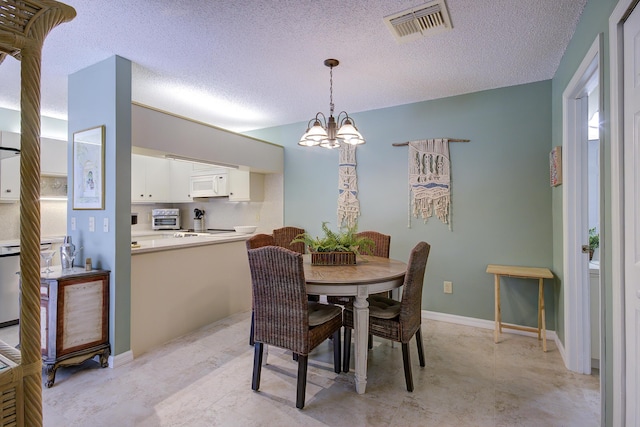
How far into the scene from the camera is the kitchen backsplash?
3812 millimetres

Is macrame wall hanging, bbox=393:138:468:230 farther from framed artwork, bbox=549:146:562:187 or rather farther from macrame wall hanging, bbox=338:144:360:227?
framed artwork, bbox=549:146:562:187

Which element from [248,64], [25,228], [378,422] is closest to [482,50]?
[248,64]

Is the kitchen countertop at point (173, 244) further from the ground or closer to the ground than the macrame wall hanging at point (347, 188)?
closer to the ground

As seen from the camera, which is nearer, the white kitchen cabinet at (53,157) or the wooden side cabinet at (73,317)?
the wooden side cabinet at (73,317)

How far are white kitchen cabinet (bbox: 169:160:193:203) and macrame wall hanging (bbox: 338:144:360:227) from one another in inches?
93.4

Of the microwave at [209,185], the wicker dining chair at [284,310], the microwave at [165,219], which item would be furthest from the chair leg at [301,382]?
the microwave at [165,219]

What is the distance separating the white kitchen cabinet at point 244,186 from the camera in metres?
4.43

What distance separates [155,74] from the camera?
9.52 feet

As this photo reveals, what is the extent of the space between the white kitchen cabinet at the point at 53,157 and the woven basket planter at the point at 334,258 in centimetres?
345

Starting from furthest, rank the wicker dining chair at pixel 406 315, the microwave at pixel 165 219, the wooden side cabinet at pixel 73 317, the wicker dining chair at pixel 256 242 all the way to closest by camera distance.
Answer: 1. the microwave at pixel 165 219
2. the wicker dining chair at pixel 256 242
3. the wooden side cabinet at pixel 73 317
4. the wicker dining chair at pixel 406 315

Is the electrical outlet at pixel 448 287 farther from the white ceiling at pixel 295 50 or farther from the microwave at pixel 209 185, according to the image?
the microwave at pixel 209 185

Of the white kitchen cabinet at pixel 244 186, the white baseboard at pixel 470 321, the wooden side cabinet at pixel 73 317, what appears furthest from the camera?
the white kitchen cabinet at pixel 244 186

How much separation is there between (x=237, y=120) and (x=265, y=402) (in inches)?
137

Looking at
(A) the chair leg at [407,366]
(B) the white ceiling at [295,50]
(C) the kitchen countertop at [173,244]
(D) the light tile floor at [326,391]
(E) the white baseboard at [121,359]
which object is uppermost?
(B) the white ceiling at [295,50]
